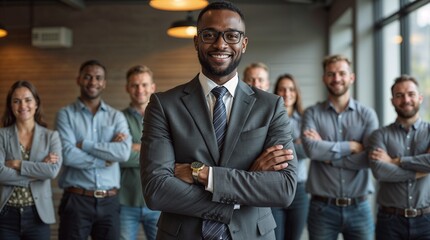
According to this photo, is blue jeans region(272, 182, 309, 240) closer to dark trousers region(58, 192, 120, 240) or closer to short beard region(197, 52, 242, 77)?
dark trousers region(58, 192, 120, 240)

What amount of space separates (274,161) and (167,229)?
1.75 ft

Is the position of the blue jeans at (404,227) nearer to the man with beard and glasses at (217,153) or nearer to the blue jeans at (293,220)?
the blue jeans at (293,220)

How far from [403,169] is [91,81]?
249cm

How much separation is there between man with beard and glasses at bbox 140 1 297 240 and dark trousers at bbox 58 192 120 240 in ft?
6.45

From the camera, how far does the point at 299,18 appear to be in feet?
27.9

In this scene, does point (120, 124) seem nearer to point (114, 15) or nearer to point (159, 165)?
point (159, 165)

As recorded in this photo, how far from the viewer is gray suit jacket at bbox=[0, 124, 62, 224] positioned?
3.83 metres

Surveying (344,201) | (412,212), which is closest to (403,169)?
(412,212)

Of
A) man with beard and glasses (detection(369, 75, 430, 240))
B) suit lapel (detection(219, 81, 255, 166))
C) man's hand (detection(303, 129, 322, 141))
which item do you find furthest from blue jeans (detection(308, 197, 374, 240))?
suit lapel (detection(219, 81, 255, 166))

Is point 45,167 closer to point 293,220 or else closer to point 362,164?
point 293,220

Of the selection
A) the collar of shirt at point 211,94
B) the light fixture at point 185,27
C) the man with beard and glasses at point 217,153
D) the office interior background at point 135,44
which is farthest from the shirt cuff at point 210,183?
the office interior background at point 135,44

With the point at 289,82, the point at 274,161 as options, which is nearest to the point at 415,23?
the point at 289,82

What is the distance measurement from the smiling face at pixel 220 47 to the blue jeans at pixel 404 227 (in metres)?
1.99

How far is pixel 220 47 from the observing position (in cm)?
221
